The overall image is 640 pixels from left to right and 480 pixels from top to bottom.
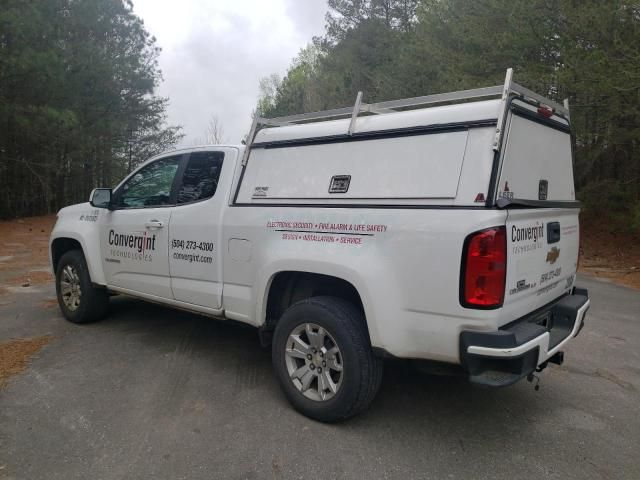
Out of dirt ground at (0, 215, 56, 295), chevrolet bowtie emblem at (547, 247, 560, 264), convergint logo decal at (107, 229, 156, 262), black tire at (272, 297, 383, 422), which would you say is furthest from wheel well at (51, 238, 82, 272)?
chevrolet bowtie emblem at (547, 247, 560, 264)

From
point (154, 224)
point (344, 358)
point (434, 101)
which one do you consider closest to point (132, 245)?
point (154, 224)

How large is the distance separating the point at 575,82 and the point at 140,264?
947 cm

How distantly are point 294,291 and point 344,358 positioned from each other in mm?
808

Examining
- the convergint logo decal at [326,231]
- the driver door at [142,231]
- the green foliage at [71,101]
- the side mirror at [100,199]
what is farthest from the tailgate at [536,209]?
the green foliage at [71,101]

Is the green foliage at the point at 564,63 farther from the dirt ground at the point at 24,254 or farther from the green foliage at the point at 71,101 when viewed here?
the green foliage at the point at 71,101

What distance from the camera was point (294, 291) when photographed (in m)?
3.73

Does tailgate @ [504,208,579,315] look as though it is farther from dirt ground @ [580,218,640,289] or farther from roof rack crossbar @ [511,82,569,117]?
dirt ground @ [580,218,640,289]

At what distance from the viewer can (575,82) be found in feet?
32.8

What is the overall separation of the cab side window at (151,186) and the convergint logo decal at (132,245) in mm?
309

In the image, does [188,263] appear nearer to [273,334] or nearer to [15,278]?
[273,334]

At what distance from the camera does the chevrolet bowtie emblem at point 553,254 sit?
3257mm

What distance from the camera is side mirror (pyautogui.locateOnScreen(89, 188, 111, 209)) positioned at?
16.6 feet

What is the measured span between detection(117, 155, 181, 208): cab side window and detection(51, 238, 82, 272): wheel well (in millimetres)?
1170

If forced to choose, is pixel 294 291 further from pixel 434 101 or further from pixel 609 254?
pixel 609 254
